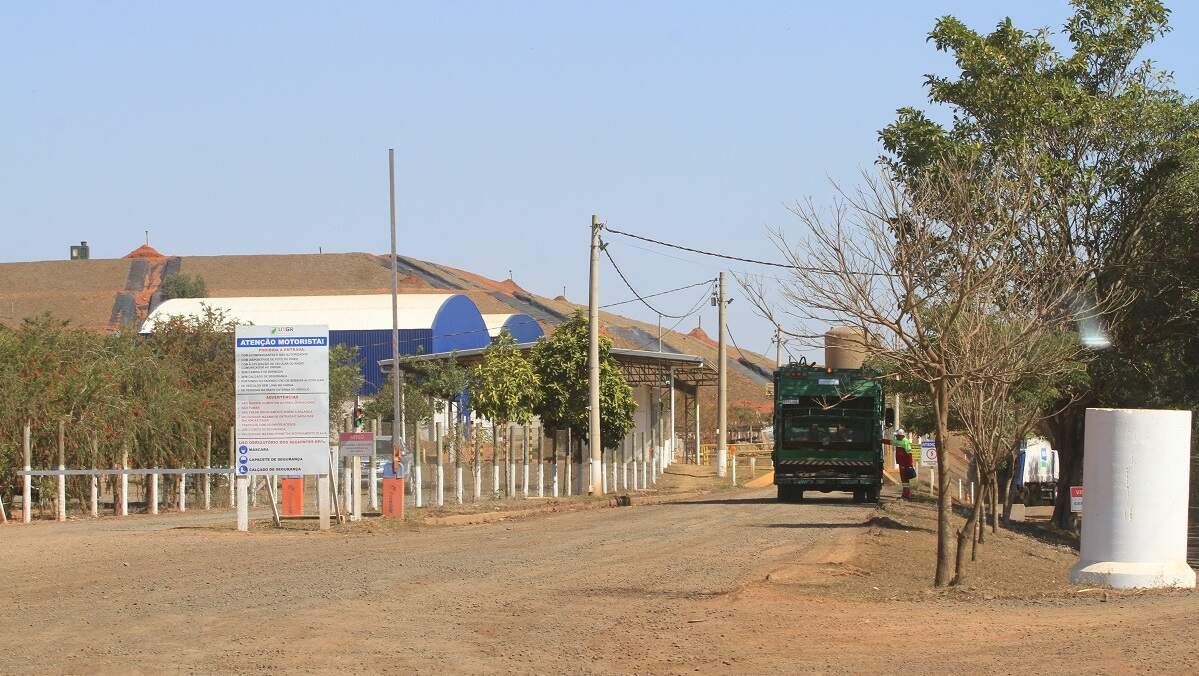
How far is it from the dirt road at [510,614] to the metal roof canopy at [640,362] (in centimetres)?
3276

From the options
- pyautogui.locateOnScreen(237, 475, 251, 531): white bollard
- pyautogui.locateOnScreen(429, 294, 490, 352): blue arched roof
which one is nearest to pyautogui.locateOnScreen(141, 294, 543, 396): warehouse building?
pyautogui.locateOnScreen(429, 294, 490, 352): blue arched roof

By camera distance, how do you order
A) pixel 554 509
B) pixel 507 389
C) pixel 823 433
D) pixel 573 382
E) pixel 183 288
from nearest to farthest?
pixel 554 509 < pixel 823 433 < pixel 507 389 < pixel 573 382 < pixel 183 288

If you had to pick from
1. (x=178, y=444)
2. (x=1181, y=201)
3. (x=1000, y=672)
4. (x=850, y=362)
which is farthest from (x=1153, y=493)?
(x=850, y=362)

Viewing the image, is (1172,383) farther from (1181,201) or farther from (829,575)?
(829,575)

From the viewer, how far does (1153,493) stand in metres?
15.1

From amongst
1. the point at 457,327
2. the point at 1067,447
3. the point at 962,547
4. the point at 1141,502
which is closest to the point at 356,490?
the point at 962,547

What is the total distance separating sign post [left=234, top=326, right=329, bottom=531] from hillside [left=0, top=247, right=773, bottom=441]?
297ft

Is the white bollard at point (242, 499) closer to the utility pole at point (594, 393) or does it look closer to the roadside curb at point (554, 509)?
the roadside curb at point (554, 509)

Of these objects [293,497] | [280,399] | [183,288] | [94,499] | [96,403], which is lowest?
[94,499]

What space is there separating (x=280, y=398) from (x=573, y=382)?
18028 millimetres

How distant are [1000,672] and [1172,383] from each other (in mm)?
21733

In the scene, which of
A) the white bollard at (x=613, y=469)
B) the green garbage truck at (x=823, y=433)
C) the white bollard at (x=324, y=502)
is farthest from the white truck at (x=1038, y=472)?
the white bollard at (x=324, y=502)

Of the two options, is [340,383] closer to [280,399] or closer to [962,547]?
[280,399]

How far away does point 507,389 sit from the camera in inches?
1471
